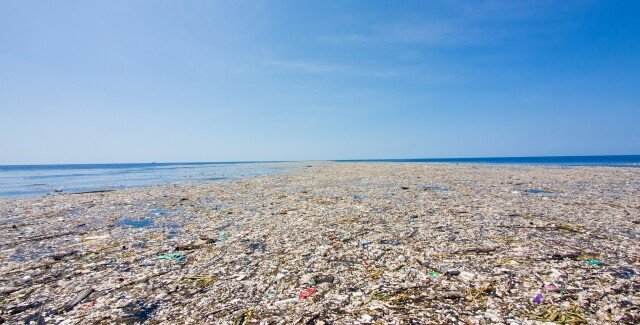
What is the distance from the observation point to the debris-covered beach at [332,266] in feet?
15.1

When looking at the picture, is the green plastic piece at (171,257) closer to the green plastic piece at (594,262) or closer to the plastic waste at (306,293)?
the plastic waste at (306,293)

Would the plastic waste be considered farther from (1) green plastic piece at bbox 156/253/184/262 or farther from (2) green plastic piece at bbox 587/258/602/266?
(2) green plastic piece at bbox 587/258/602/266

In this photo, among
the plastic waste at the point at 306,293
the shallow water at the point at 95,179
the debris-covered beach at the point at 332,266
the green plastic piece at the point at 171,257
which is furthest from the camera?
the shallow water at the point at 95,179

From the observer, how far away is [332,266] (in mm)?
6406

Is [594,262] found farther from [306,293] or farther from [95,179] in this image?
[95,179]

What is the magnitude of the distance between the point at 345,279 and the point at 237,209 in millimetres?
8851

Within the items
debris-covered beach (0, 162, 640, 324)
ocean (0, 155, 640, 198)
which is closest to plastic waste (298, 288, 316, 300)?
debris-covered beach (0, 162, 640, 324)

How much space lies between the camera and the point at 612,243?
7336 millimetres

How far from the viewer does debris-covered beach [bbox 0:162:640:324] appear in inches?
181

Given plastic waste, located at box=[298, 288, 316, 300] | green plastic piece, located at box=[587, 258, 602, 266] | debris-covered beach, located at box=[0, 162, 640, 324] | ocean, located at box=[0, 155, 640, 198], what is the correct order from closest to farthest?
debris-covered beach, located at box=[0, 162, 640, 324], plastic waste, located at box=[298, 288, 316, 300], green plastic piece, located at box=[587, 258, 602, 266], ocean, located at box=[0, 155, 640, 198]

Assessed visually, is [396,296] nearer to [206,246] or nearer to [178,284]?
[178,284]

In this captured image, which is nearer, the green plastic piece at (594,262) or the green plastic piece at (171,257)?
the green plastic piece at (594,262)

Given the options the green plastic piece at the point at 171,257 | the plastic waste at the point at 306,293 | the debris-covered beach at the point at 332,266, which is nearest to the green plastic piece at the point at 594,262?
the debris-covered beach at the point at 332,266

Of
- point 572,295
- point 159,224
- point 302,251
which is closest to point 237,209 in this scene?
point 159,224
